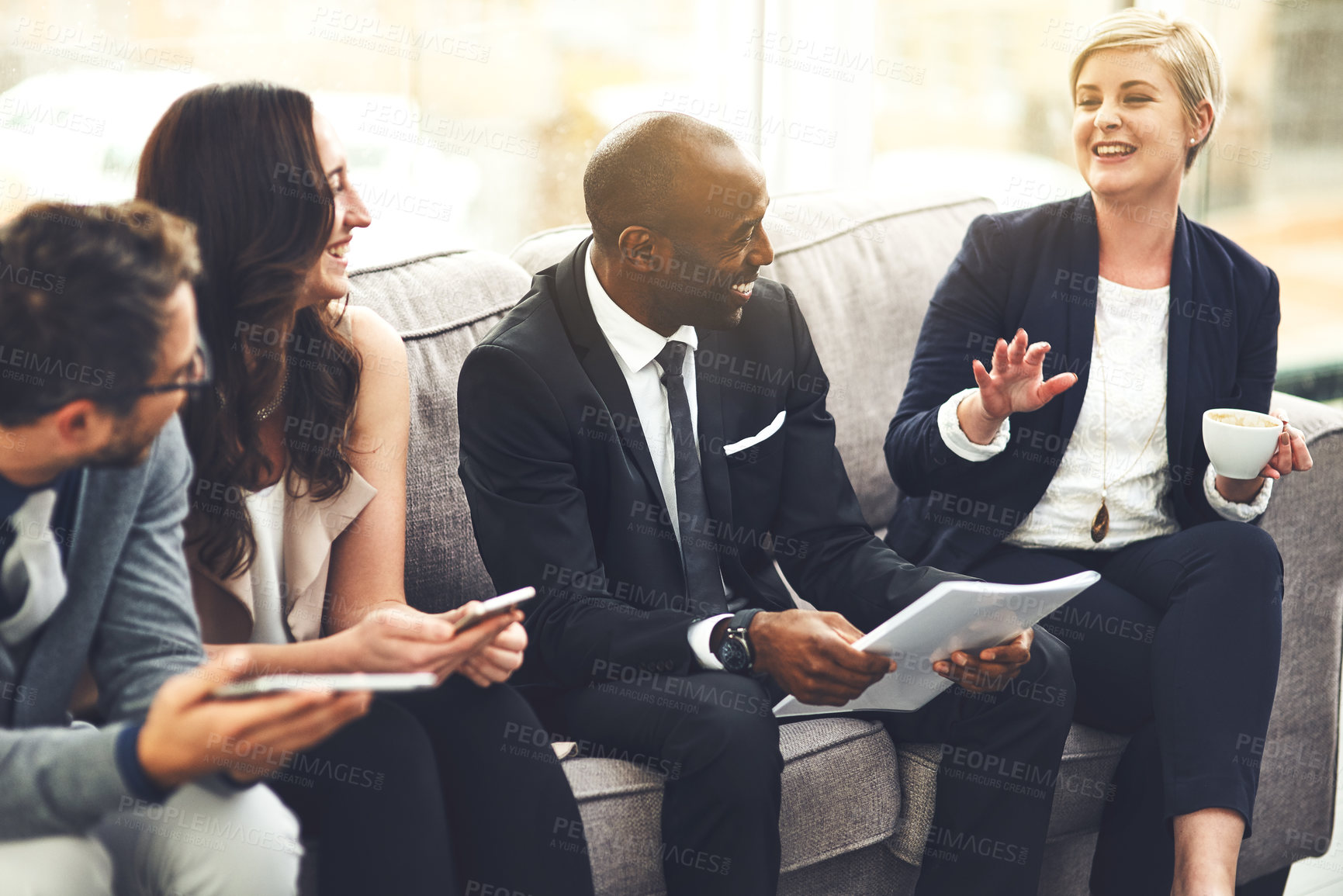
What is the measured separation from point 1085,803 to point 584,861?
755 millimetres

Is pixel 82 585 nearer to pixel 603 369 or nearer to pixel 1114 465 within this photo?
pixel 603 369

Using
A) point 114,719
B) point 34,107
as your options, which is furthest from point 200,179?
point 34,107

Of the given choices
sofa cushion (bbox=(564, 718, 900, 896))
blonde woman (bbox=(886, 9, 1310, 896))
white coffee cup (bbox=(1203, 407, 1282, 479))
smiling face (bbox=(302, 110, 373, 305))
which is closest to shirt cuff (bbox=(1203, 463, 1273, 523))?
blonde woman (bbox=(886, 9, 1310, 896))

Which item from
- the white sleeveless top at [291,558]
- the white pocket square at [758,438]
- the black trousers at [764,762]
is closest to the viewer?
the white sleeveless top at [291,558]

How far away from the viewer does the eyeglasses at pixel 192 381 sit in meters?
0.92

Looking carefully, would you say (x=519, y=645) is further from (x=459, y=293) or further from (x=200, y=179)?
(x=459, y=293)

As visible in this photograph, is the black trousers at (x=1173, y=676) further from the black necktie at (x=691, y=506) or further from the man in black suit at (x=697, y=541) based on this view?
the black necktie at (x=691, y=506)

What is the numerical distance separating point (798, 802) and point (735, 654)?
208 millimetres

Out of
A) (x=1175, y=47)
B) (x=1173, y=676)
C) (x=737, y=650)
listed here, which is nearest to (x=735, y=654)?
(x=737, y=650)

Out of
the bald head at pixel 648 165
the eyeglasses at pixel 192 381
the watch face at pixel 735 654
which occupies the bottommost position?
the watch face at pixel 735 654

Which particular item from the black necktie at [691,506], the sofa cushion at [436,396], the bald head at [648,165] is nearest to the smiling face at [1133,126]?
the bald head at [648,165]

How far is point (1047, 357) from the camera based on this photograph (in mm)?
1790

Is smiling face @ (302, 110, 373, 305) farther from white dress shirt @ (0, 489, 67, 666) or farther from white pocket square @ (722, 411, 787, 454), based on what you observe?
white pocket square @ (722, 411, 787, 454)

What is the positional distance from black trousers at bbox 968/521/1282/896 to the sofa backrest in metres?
0.42
